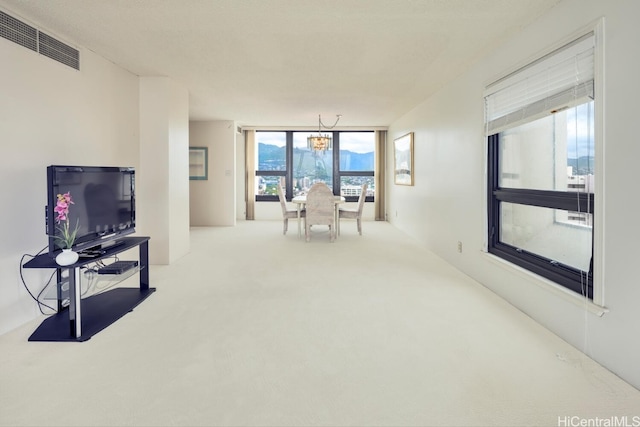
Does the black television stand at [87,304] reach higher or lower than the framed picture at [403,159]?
lower

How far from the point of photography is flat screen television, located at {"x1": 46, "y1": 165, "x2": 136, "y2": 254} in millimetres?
2445

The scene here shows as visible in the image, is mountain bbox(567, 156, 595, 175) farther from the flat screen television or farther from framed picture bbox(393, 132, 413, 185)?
framed picture bbox(393, 132, 413, 185)

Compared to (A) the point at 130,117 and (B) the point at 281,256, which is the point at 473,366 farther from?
(A) the point at 130,117

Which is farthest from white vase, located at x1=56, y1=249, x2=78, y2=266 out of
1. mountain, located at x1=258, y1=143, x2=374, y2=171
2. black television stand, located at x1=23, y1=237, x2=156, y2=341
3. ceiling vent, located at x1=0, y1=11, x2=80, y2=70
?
mountain, located at x1=258, y1=143, x2=374, y2=171

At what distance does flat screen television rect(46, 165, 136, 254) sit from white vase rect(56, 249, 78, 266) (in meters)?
0.13

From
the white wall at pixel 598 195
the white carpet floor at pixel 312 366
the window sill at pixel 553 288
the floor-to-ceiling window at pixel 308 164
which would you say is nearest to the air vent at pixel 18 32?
the white carpet floor at pixel 312 366

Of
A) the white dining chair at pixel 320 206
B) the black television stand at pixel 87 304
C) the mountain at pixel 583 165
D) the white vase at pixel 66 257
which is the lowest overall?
the black television stand at pixel 87 304

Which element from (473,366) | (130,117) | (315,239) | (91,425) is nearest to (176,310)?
(91,425)

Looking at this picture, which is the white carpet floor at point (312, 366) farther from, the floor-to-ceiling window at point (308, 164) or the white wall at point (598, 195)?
the floor-to-ceiling window at point (308, 164)

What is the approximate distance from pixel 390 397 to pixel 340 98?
15.5 feet

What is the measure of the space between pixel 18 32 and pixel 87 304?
7.15 feet

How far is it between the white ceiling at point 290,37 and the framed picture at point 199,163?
10.5 ft

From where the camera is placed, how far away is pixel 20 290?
2.69 m

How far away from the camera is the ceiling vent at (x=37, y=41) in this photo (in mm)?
2607
